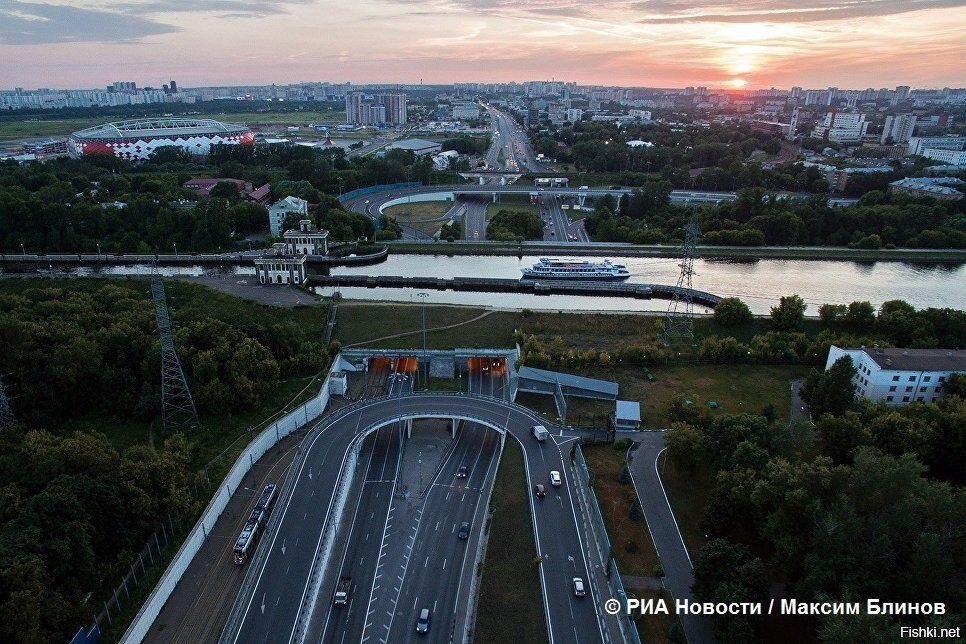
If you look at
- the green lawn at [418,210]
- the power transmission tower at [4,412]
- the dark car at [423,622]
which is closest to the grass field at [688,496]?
the dark car at [423,622]

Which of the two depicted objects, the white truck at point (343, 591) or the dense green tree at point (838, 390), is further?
the dense green tree at point (838, 390)

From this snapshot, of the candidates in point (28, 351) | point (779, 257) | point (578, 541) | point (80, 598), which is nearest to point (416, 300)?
point (28, 351)

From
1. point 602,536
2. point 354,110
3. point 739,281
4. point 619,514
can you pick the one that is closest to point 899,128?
point 739,281

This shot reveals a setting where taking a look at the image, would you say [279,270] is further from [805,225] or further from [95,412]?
[805,225]

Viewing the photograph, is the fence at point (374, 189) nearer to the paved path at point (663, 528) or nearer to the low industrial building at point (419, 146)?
the low industrial building at point (419, 146)

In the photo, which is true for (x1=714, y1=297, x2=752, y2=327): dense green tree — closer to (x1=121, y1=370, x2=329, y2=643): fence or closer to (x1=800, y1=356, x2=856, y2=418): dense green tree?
(x1=800, y1=356, x2=856, y2=418): dense green tree

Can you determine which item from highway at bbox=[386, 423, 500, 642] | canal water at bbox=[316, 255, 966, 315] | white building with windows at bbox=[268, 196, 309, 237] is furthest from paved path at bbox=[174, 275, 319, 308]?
highway at bbox=[386, 423, 500, 642]
